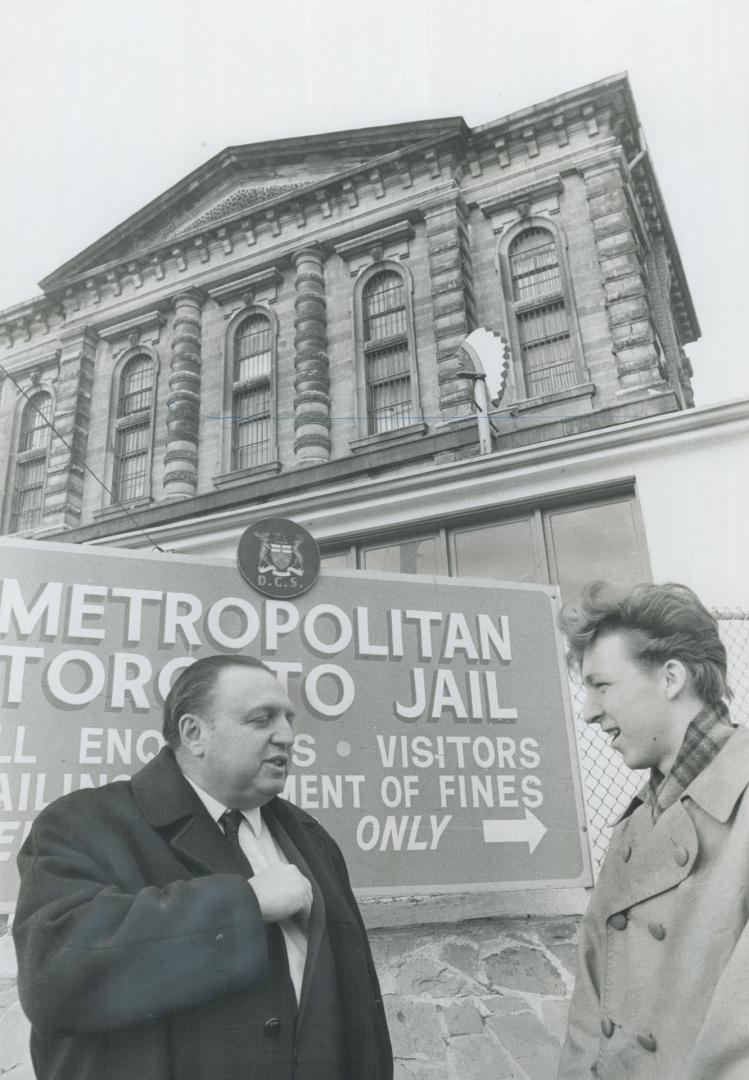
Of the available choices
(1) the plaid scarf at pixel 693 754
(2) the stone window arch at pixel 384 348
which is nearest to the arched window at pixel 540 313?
(2) the stone window arch at pixel 384 348

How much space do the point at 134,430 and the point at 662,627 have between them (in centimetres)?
164

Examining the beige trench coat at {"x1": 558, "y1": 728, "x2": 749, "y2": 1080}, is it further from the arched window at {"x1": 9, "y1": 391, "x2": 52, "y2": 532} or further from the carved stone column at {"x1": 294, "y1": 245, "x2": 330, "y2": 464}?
the arched window at {"x1": 9, "y1": 391, "x2": 52, "y2": 532}

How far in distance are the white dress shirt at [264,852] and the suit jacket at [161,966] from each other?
0.05 feet

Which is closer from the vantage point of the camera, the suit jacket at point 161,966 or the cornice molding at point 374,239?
the suit jacket at point 161,966

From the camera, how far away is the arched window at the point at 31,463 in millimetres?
2162

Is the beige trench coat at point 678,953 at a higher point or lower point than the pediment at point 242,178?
lower

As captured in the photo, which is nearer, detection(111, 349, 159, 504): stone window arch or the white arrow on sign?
the white arrow on sign

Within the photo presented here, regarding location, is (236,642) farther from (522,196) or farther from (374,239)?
(522,196)

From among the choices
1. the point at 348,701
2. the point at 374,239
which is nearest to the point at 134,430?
the point at 374,239

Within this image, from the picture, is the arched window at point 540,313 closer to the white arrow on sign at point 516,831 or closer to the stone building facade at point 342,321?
the stone building facade at point 342,321

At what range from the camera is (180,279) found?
252 cm

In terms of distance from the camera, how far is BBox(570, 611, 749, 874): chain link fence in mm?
1804

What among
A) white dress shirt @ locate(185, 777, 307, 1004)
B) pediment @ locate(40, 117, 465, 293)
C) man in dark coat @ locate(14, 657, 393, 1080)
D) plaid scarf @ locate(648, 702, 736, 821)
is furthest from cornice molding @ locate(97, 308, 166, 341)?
plaid scarf @ locate(648, 702, 736, 821)

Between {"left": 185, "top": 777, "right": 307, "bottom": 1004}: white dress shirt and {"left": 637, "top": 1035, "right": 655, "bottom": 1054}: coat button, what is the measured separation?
54 cm
